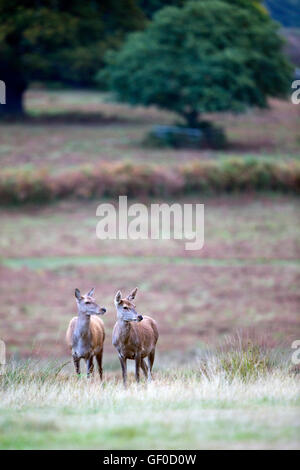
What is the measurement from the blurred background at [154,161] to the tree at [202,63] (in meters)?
0.13

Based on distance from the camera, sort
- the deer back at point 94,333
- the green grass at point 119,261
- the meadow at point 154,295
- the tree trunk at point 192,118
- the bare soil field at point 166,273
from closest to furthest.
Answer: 1. the meadow at point 154,295
2. the deer back at point 94,333
3. the bare soil field at point 166,273
4. the green grass at point 119,261
5. the tree trunk at point 192,118

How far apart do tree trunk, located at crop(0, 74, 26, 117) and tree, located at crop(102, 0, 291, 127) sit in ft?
30.3

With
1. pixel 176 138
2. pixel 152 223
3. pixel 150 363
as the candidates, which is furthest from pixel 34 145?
pixel 150 363

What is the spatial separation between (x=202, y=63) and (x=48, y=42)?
13.7 meters

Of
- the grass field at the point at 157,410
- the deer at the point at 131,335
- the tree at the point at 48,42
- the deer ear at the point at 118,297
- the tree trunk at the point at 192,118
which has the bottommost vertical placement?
the grass field at the point at 157,410

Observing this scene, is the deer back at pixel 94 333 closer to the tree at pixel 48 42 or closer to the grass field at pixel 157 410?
the grass field at pixel 157 410

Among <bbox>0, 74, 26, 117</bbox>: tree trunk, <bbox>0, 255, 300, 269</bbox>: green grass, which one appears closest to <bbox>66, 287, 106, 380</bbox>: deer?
<bbox>0, 255, 300, 269</bbox>: green grass

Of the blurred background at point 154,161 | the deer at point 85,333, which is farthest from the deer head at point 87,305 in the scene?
the blurred background at point 154,161

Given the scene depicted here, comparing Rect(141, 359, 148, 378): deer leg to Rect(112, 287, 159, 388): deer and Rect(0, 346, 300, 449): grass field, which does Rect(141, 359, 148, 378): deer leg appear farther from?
Rect(112, 287, 159, 388): deer

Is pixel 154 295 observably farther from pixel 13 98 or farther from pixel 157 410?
pixel 13 98

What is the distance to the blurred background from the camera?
33875mm

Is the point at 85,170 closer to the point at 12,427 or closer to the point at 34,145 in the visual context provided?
the point at 34,145

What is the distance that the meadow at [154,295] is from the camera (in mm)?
9016
